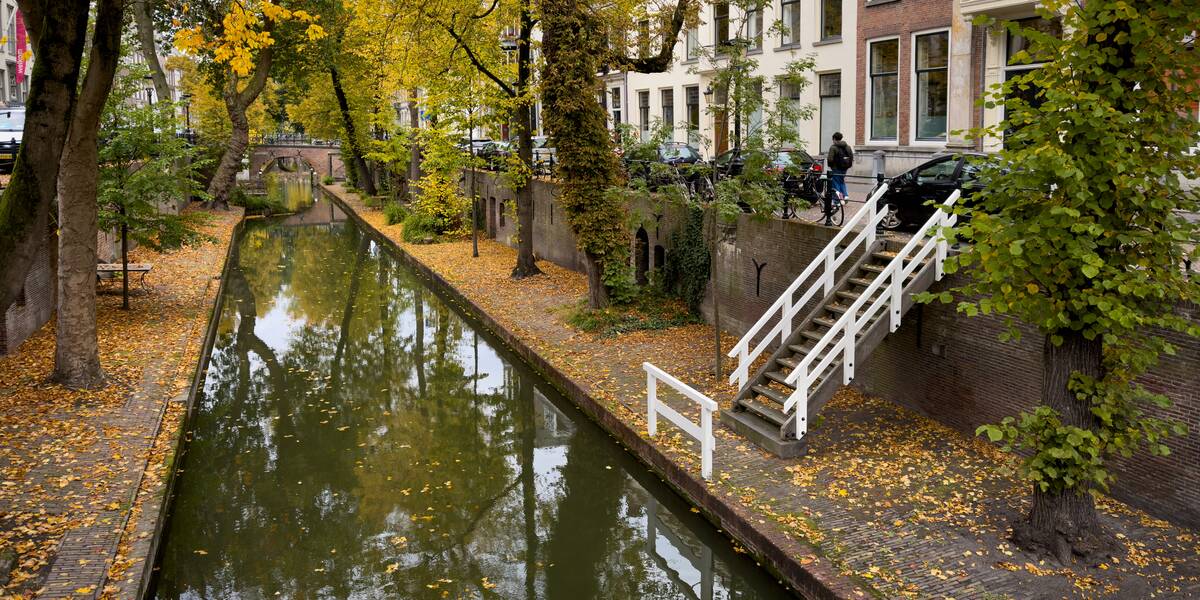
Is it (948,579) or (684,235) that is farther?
(684,235)

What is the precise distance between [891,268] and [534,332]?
8717 millimetres

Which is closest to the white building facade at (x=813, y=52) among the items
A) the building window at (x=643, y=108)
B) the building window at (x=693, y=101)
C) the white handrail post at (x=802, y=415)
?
the building window at (x=693, y=101)

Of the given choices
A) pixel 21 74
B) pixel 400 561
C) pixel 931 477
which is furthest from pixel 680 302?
pixel 21 74

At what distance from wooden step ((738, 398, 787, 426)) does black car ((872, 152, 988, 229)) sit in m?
4.70

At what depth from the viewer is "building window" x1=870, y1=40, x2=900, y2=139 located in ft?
82.2

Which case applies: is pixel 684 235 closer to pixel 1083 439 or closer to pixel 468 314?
pixel 468 314

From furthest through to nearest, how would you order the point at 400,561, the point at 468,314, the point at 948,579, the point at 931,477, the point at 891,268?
the point at 468,314, the point at 891,268, the point at 931,477, the point at 400,561, the point at 948,579

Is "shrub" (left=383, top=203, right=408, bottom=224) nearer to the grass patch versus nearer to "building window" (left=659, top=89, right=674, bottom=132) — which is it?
"building window" (left=659, top=89, right=674, bottom=132)

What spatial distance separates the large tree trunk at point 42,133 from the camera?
7.02m

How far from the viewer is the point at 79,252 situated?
45.1ft

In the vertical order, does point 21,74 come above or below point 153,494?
above

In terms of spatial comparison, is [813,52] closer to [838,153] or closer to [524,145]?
[524,145]

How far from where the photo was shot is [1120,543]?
336 inches

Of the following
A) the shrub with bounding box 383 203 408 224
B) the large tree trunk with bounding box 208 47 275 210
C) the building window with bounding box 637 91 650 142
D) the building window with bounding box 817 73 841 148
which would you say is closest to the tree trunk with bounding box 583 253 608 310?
the building window with bounding box 817 73 841 148
